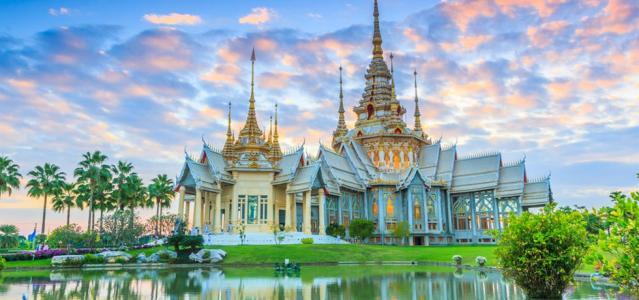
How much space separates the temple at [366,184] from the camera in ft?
150

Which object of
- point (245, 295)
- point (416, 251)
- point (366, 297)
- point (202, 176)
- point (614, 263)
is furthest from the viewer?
point (202, 176)

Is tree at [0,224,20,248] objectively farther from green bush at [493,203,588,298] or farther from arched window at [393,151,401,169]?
green bush at [493,203,588,298]

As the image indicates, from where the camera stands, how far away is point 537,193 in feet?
176

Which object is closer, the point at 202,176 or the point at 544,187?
the point at 202,176

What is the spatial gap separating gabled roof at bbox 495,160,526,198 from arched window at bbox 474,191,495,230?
5.00 ft

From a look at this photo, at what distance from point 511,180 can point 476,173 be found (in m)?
4.05

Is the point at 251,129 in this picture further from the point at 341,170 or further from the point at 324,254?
the point at 324,254

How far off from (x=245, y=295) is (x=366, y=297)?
3.75 metres

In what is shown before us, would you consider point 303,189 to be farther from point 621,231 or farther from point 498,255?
point 621,231

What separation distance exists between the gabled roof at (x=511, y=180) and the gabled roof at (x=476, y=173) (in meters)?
0.89

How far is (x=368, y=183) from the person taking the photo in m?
55.7

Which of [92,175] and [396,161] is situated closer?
[92,175]

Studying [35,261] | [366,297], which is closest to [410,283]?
[366,297]

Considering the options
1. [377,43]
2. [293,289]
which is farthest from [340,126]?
[293,289]
